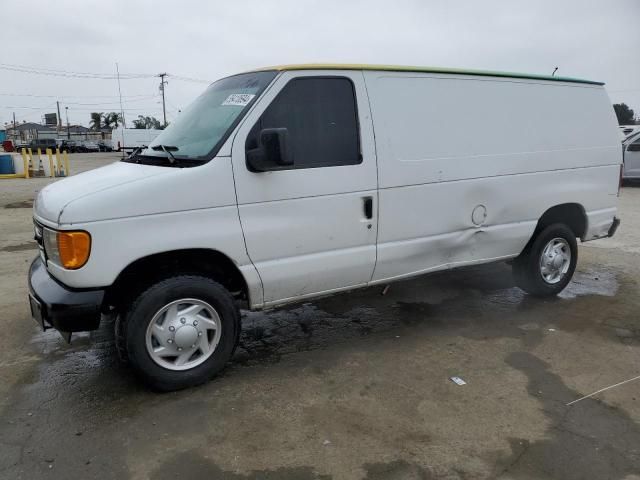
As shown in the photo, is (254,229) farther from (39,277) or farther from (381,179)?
(39,277)

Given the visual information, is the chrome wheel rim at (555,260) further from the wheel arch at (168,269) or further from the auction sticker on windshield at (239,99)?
the auction sticker on windshield at (239,99)

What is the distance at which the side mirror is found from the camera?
3345mm

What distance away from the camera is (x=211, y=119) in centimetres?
380

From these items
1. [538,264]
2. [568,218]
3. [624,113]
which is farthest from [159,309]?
[624,113]

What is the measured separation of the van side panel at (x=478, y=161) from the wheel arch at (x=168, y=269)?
122 cm

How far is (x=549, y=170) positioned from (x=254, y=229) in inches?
118

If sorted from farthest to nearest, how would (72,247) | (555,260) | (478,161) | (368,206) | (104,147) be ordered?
1. (104,147)
2. (555,260)
3. (478,161)
4. (368,206)
5. (72,247)

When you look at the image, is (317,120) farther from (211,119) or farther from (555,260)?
(555,260)

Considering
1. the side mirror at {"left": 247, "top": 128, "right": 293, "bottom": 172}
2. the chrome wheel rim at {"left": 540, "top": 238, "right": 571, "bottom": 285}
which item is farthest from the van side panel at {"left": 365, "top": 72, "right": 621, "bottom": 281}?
the side mirror at {"left": 247, "top": 128, "right": 293, "bottom": 172}

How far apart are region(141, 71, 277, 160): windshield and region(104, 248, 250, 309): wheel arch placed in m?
0.66

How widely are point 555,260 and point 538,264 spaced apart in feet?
0.82

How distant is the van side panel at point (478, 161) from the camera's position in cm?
410

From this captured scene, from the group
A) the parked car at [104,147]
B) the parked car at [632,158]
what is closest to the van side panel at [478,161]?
the parked car at [632,158]

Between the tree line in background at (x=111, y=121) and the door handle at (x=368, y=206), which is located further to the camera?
the tree line in background at (x=111, y=121)
